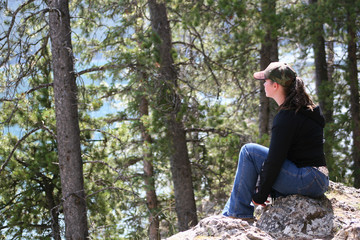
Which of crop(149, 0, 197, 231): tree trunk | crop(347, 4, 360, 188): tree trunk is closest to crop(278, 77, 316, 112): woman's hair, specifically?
crop(149, 0, 197, 231): tree trunk

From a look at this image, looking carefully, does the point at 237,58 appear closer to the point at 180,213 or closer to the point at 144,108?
the point at 144,108

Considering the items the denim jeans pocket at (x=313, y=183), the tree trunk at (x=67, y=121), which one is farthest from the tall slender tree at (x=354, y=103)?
the denim jeans pocket at (x=313, y=183)

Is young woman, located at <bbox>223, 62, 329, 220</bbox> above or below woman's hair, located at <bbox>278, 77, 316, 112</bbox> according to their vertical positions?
below

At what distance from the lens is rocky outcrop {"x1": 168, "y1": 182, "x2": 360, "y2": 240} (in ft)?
9.58

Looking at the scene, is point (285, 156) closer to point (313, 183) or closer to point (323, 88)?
point (313, 183)

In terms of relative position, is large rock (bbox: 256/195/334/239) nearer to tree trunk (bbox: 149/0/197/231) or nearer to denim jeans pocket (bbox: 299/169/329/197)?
denim jeans pocket (bbox: 299/169/329/197)

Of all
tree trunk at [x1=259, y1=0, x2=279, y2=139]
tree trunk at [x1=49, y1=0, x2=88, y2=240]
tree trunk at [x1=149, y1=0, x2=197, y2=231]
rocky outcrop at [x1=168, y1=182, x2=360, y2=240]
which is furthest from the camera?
tree trunk at [x1=259, y1=0, x2=279, y2=139]

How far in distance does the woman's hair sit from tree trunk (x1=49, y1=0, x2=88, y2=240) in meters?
4.04

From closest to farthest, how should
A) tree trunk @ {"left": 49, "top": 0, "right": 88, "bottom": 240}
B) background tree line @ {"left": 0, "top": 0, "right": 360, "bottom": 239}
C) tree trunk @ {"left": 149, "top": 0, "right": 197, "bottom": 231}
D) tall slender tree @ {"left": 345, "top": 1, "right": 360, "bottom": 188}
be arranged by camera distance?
1. tree trunk @ {"left": 49, "top": 0, "right": 88, "bottom": 240}
2. background tree line @ {"left": 0, "top": 0, "right": 360, "bottom": 239}
3. tree trunk @ {"left": 149, "top": 0, "right": 197, "bottom": 231}
4. tall slender tree @ {"left": 345, "top": 1, "right": 360, "bottom": 188}

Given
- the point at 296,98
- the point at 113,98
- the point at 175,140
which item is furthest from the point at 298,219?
the point at 113,98

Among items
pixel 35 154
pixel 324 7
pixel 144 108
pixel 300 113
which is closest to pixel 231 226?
pixel 300 113

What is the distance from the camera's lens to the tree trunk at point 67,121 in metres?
6.57

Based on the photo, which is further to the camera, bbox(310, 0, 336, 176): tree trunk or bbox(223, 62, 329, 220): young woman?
bbox(310, 0, 336, 176): tree trunk

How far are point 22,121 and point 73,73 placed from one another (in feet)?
8.39
